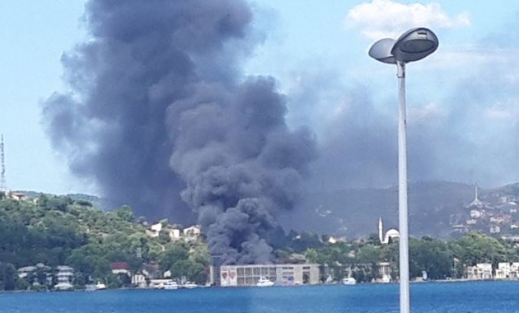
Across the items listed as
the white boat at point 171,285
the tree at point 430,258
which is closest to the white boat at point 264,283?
the tree at point 430,258

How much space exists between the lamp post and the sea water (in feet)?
128

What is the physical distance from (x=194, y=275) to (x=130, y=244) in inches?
192

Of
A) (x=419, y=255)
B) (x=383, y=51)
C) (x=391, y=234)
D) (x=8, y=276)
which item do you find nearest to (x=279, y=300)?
(x=391, y=234)

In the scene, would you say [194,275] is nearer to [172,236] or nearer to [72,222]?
[172,236]

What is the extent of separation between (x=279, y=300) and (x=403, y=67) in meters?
46.3

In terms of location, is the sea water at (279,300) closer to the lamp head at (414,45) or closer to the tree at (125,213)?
the tree at (125,213)

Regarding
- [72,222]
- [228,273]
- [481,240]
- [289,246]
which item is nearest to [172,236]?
[228,273]

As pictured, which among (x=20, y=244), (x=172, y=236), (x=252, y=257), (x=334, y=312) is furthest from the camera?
(x=20, y=244)

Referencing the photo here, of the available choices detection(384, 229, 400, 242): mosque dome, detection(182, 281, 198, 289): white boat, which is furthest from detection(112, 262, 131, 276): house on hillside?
detection(384, 229, 400, 242): mosque dome

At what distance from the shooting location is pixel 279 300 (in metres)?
56.7

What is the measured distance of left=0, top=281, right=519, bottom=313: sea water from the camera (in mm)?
58856

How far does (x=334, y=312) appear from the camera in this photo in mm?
58469

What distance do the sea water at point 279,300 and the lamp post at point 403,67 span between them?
3905cm

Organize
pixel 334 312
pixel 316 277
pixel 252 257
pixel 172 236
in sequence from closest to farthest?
pixel 334 312 < pixel 316 277 < pixel 252 257 < pixel 172 236
